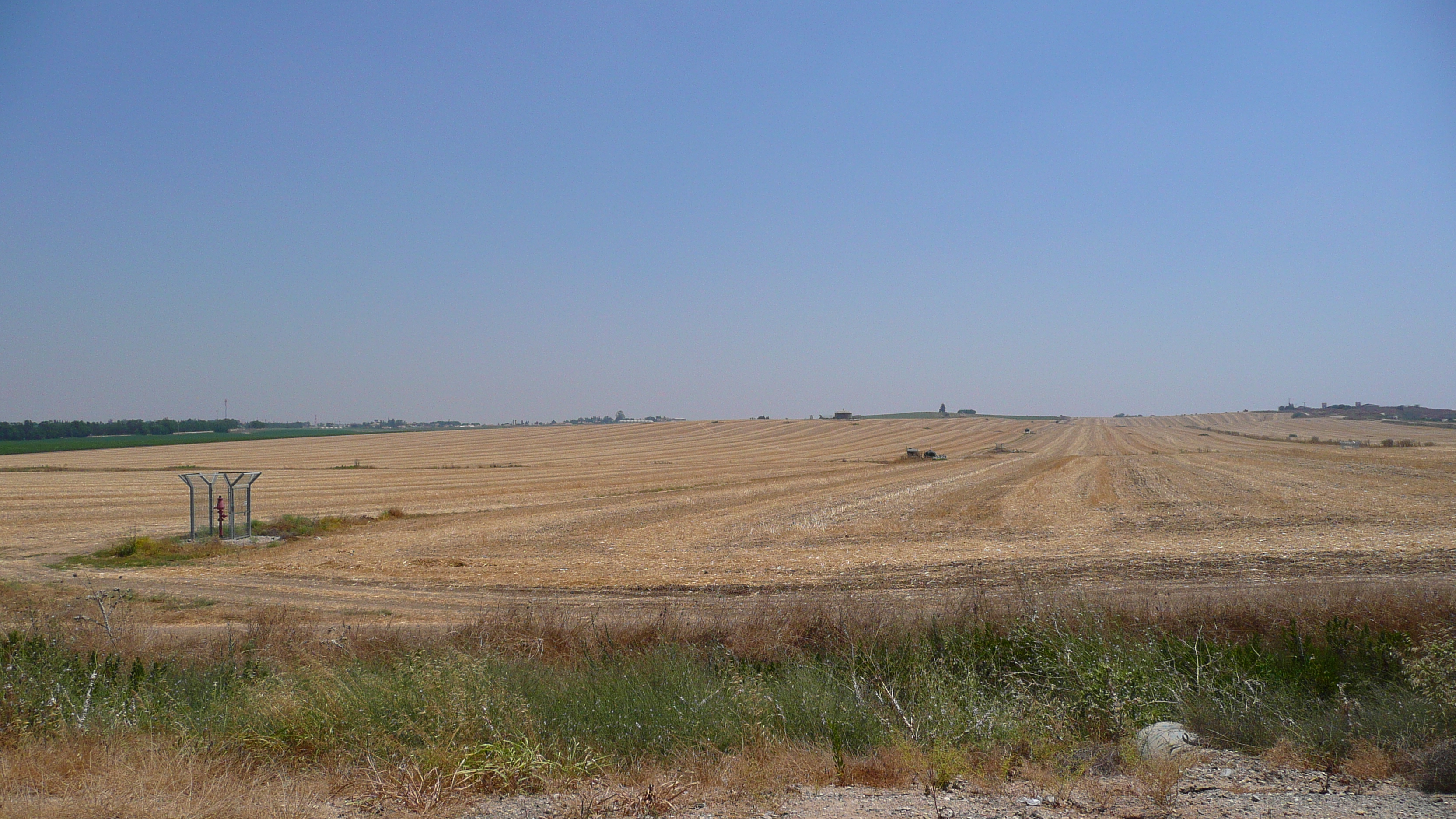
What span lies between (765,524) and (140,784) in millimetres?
23176

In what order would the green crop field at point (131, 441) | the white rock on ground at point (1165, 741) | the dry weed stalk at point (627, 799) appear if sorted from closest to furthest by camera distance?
the dry weed stalk at point (627, 799) < the white rock on ground at point (1165, 741) < the green crop field at point (131, 441)

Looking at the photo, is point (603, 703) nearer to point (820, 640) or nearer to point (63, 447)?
point (820, 640)

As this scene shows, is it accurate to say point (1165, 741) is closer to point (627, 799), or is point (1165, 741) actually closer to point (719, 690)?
point (719, 690)

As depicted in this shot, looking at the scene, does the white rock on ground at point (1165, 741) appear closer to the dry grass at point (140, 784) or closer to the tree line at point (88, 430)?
the dry grass at point (140, 784)

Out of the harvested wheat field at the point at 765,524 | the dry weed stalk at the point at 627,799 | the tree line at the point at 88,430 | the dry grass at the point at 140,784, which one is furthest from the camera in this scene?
the tree line at the point at 88,430

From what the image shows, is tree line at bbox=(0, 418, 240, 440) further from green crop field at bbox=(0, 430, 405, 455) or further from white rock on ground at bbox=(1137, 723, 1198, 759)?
white rock on ground at bbox=(1137, 723, 1198, 759)

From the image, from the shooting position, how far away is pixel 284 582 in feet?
60.3

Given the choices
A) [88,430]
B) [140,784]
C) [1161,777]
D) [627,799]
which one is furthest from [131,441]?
[1161,777]

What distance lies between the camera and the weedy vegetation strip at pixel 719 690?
6.59m

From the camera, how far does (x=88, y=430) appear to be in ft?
400

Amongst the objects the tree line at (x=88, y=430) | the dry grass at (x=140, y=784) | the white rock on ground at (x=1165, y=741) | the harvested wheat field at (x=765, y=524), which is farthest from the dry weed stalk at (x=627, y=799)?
the tree line at (x=88, y=430)

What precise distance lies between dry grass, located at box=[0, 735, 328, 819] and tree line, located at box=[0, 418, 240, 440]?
13612 cm

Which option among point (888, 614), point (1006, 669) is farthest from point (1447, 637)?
point (888, 614)

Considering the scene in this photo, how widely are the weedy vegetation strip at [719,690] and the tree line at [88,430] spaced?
13392cm
